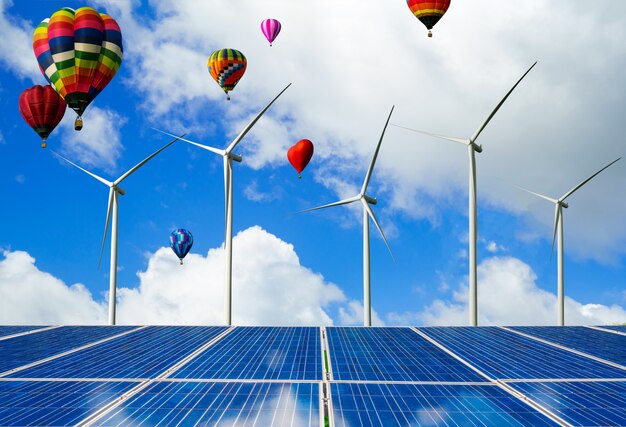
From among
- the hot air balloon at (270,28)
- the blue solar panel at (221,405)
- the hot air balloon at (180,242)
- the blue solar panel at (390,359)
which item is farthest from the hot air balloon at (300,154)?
the blue solar panel at (221,405)

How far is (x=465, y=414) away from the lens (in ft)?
60.2

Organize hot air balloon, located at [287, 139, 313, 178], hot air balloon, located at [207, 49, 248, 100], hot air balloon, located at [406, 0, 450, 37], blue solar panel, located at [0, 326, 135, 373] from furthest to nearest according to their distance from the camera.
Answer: hot air balloon, located at [207, 49, 248, 100], hot air balloon, located at [287, 139, 313, 178], hot air balloon, located at [406, 0, 450, 37], blue solar panel, located at [0, 326, 135, 373]

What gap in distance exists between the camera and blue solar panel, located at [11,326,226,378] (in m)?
23.8

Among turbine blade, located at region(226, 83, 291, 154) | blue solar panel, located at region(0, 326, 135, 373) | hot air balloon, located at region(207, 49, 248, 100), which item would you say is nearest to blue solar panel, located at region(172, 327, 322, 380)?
blue solar panel, located at region(0, 326, 135, 373)

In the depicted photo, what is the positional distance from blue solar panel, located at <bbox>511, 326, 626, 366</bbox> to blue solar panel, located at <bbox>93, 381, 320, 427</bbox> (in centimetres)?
1550

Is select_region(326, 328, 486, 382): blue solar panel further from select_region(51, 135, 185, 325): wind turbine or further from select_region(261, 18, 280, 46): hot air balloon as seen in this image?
select_region(261, 18, 280, 46): hot air balloon

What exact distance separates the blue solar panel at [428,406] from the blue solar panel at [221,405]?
1060 mm

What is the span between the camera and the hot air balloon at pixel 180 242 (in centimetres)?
8131

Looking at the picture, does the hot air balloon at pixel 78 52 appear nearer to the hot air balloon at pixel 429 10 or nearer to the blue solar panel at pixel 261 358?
the blue solar panel at pixel 261 358

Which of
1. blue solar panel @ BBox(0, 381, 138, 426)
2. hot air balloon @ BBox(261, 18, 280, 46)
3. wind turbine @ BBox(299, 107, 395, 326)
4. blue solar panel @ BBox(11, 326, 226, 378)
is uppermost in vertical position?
hot air balloon @ BBox(261, 18, 280, 46)

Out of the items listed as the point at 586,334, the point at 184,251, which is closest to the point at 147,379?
the point at 586,334

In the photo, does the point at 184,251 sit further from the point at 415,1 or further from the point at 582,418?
the point at 582,418

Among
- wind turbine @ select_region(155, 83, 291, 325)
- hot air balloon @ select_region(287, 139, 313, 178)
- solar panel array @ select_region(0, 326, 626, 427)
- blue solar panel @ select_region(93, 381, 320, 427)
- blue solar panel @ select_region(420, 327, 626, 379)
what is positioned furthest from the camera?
hot air balloon @ select_region(287, 139, 313, 178)

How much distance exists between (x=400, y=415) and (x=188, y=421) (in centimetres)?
605
